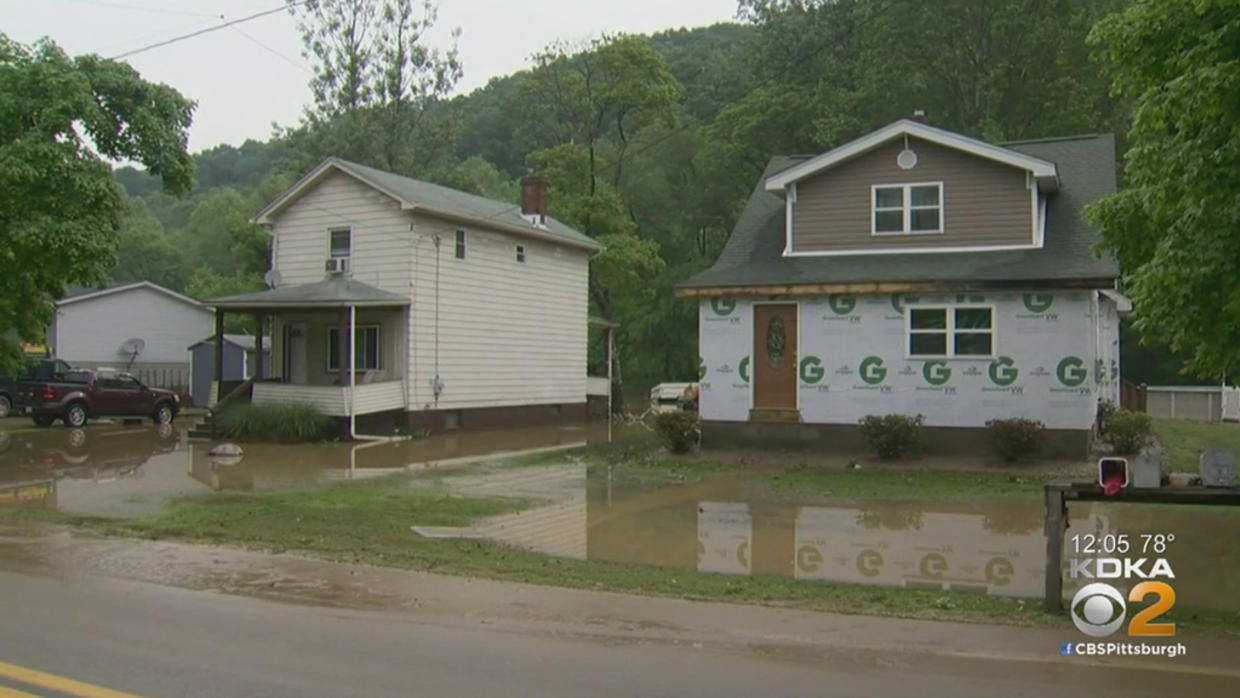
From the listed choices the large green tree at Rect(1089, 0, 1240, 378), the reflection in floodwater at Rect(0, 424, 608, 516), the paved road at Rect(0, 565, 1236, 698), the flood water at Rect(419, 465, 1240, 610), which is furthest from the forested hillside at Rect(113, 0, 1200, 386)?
the paved road at Rect(0, 565, 1236, 698)

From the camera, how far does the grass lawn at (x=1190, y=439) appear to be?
64.4ft

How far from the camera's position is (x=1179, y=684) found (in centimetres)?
643

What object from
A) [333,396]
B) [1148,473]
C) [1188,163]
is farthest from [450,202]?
[1148,473]

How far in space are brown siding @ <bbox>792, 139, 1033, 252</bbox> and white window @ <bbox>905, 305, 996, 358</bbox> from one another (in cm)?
187

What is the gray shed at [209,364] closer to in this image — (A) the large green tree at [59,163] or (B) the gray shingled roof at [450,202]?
(B) the gray shingled roof at [450,202]

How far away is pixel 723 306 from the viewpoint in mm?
21781

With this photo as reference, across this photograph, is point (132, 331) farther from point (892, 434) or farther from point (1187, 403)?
point (1187, 403)

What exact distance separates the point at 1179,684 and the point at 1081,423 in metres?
13.8

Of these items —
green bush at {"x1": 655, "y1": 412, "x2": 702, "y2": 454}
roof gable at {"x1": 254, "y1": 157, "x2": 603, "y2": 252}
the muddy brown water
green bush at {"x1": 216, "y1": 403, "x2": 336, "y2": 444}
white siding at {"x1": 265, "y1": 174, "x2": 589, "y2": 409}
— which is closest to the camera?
the muddy brown water

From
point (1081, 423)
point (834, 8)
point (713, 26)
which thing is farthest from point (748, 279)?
point (713, 26)

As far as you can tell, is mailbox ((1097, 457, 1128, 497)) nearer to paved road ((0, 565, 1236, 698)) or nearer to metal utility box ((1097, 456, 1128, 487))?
metal utility box ((1097, 456, 1128, 487))

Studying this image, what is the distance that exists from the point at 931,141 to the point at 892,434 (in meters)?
6.24

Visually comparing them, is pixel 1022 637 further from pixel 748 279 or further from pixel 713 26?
pixel 713 26

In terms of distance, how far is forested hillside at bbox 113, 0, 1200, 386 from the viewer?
41.0 metres
